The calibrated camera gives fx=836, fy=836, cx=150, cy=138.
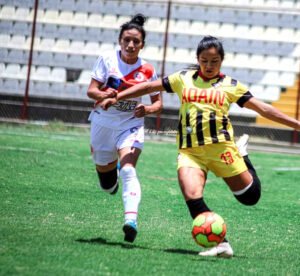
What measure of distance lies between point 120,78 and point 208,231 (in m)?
1.78

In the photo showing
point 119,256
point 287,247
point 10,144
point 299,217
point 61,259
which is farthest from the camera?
point 10,144

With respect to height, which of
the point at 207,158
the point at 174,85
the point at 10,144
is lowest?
the point at 10,144

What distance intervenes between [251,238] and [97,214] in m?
1.63

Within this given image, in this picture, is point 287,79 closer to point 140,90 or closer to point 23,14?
point 23,14

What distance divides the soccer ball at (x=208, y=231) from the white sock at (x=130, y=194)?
637mm

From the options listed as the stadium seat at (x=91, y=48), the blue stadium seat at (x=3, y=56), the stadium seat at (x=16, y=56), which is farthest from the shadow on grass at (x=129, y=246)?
the stadium seat at (x=91, y=48)

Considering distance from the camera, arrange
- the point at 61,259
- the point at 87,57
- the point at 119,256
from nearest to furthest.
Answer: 1. the point at 61,259
2. the point at 119,256
3. the point at 87,57

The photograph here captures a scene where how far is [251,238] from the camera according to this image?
7.50 meters

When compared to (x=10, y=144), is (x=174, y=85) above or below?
above

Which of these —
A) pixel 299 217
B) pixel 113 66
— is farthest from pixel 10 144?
pixel 113 66

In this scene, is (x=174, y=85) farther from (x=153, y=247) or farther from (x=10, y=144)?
(x=10, y=144)

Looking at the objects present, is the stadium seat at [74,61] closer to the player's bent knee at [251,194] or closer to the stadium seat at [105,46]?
the stadium seat at [105,46]

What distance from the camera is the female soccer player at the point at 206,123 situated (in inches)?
254

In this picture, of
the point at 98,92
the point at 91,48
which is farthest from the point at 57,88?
the point at 98,92
